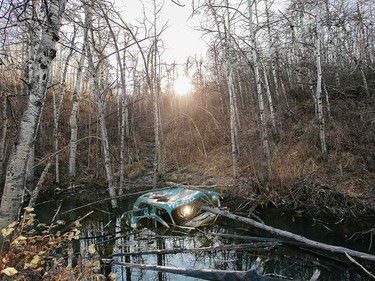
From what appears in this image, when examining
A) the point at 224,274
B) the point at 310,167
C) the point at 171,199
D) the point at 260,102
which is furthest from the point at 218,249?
the point at 260,102

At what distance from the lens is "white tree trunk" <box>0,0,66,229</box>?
10.9ft

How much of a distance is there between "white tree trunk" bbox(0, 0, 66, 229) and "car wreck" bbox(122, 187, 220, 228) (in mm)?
4254

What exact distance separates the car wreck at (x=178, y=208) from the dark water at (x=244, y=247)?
1.05ft

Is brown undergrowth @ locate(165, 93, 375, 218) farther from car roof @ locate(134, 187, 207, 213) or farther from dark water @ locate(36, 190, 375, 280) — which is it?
car roof @ locate(134, 187, 207, 213)

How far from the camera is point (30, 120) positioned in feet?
11.3

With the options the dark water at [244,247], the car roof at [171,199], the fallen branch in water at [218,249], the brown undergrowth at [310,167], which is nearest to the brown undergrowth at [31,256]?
the dark water at [244,247]

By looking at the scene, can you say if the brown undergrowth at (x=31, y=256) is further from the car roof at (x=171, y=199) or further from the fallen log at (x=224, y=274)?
the car roof at (x=171, y=199)

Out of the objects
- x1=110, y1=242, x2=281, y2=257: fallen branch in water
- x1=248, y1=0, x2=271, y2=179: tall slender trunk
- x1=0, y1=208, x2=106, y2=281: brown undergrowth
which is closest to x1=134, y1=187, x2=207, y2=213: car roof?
x1=110, y1=242, x2=281, y2=257: fallen branch in water

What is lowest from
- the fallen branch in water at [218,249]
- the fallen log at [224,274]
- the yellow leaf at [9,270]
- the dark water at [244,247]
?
the dark water at [244,247]

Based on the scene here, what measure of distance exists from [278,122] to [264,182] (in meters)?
6.62

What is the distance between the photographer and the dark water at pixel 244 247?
476 cm

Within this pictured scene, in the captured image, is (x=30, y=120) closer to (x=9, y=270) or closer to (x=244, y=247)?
(x=9, y=270)

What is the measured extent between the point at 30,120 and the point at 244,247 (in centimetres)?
466

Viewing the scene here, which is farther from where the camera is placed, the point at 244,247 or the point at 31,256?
the point at 244,247
